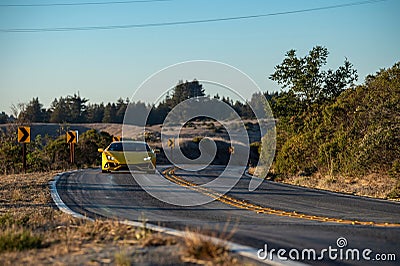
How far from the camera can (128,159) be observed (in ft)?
81.3

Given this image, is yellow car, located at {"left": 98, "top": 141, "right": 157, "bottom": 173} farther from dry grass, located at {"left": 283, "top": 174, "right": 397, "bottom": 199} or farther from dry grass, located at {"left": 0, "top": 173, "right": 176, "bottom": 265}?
dry grass, located at {"left": 0, "top": 173, "right": 176, "bottom": 265}

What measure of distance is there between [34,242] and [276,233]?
4.18 metres

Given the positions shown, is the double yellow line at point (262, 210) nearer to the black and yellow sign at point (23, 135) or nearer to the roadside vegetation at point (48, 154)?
the black and yellow sign at point (23, 135)

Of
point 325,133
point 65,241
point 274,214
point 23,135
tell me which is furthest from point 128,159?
point 65,241

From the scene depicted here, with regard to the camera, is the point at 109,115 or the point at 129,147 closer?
the point at 129,147

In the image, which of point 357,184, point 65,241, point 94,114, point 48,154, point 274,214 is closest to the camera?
point 65,241

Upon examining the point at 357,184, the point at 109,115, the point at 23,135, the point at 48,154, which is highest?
the point at 109,115

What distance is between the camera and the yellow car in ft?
81.0

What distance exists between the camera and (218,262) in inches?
258

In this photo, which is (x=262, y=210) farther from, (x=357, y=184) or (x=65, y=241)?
(x=357, y=184)

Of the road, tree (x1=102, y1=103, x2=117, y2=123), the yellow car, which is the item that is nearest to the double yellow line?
the road
